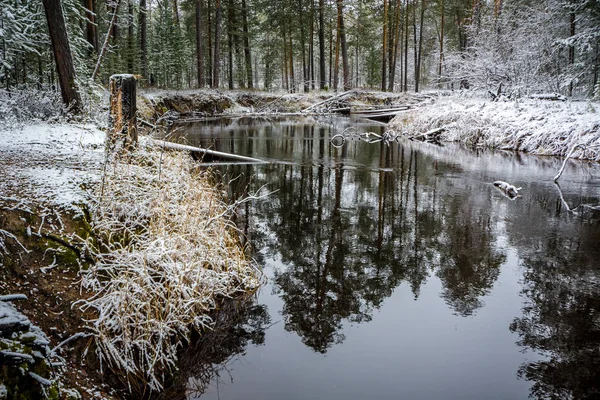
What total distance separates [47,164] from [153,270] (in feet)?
10.0

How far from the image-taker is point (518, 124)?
616 inches

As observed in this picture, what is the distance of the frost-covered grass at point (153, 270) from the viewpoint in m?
3.39

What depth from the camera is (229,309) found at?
4.57m

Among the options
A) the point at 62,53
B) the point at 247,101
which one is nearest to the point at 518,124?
the point at 62,53

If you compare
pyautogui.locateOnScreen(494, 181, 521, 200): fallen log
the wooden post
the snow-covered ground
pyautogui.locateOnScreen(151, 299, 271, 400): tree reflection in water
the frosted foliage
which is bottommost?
pyautogui.locateOnScreen(151, 299, 271, 400): tree reflection in water

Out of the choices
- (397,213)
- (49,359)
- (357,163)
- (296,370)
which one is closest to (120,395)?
(49,359)

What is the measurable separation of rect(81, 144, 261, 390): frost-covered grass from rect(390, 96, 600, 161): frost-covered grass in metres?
12.2

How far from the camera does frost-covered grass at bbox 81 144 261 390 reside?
134 inches

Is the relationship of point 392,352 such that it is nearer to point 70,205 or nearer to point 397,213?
point 70,205

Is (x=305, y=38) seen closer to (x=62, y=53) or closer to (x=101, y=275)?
(x=62, y=53)

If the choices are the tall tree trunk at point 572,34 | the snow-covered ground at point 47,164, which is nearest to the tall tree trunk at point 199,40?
the tall tree trunk at point 572,34

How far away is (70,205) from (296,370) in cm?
284

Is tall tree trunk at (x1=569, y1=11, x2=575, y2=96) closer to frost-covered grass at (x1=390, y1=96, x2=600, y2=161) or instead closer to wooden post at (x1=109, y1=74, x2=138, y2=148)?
frost-covered grass at (x1=390, y1=96, x2=600, y2=161)

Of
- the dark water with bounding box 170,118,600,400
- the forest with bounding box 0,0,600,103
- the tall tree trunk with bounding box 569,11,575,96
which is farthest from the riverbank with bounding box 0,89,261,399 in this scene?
the tall tree trunk with bounding box 569,11,575,96
